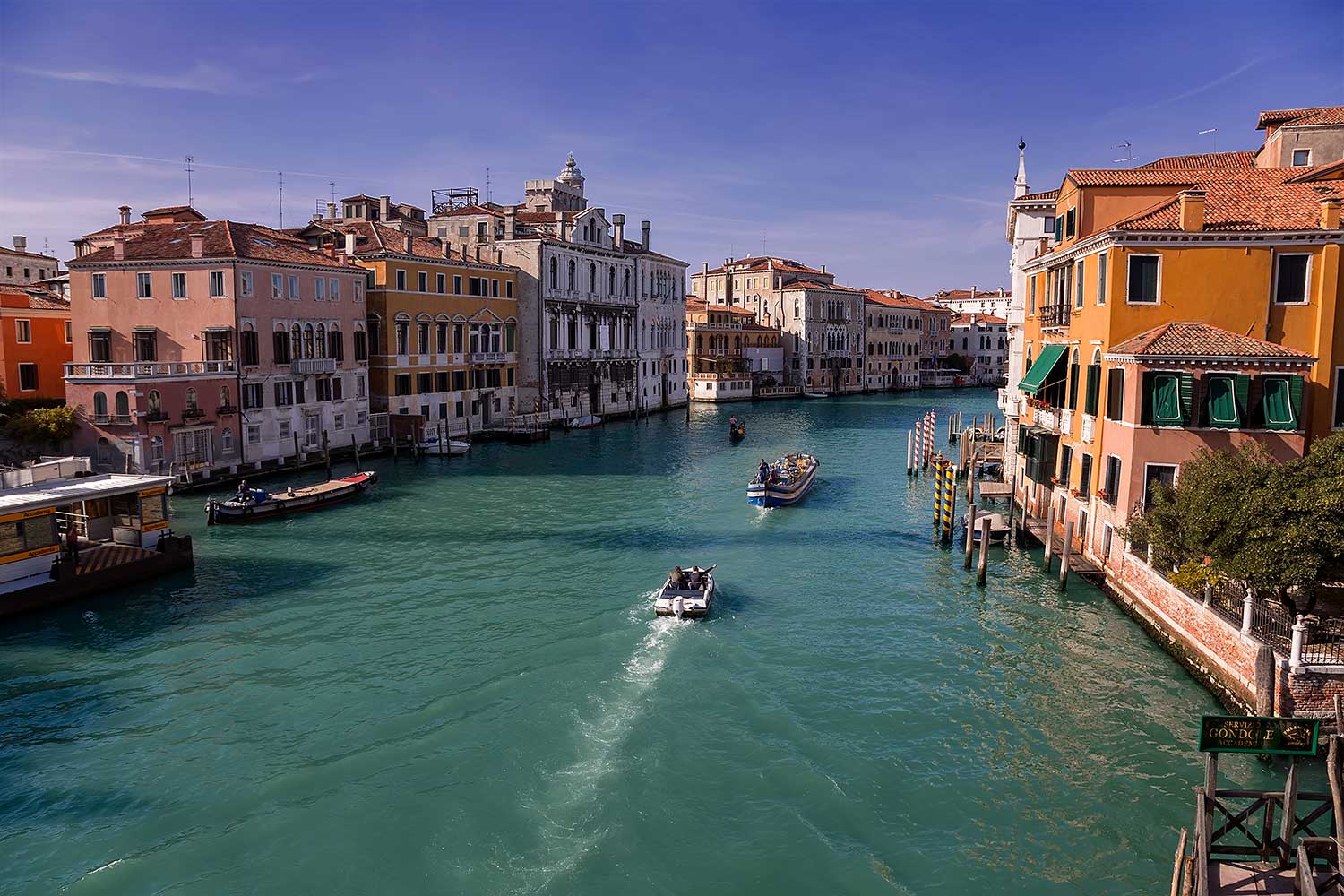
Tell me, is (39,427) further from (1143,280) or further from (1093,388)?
(1143,280)

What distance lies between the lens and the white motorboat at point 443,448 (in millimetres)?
38281

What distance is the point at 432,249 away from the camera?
43.3 metres

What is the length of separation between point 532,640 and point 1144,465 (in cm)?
1074

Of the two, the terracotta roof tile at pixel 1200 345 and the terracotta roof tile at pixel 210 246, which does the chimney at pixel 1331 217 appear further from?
the terracotta roof tile at pixel 210 246

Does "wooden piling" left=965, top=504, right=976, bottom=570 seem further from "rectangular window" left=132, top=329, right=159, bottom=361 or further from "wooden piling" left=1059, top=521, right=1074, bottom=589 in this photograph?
"rectangular window" left=132, top=329, right=159, bottom=361

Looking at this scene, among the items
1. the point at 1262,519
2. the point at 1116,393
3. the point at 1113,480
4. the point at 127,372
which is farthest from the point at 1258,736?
the point at 127,372

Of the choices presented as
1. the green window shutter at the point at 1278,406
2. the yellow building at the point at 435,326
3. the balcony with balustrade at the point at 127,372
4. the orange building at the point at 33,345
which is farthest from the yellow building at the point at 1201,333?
the orange building at the point at 33,345

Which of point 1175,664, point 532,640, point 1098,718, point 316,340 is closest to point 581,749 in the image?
point 532,640

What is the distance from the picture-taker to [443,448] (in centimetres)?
3834

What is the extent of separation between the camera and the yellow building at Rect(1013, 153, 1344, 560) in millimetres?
15719

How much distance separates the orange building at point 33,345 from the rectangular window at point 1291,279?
33103 mm

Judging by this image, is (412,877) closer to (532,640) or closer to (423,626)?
(532,640)

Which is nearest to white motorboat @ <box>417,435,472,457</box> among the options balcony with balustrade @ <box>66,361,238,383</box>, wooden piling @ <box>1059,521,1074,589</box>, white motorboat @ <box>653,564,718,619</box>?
balcony with balustrade @ <box>66,361,238,383</box>

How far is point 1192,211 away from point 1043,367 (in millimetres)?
5239
